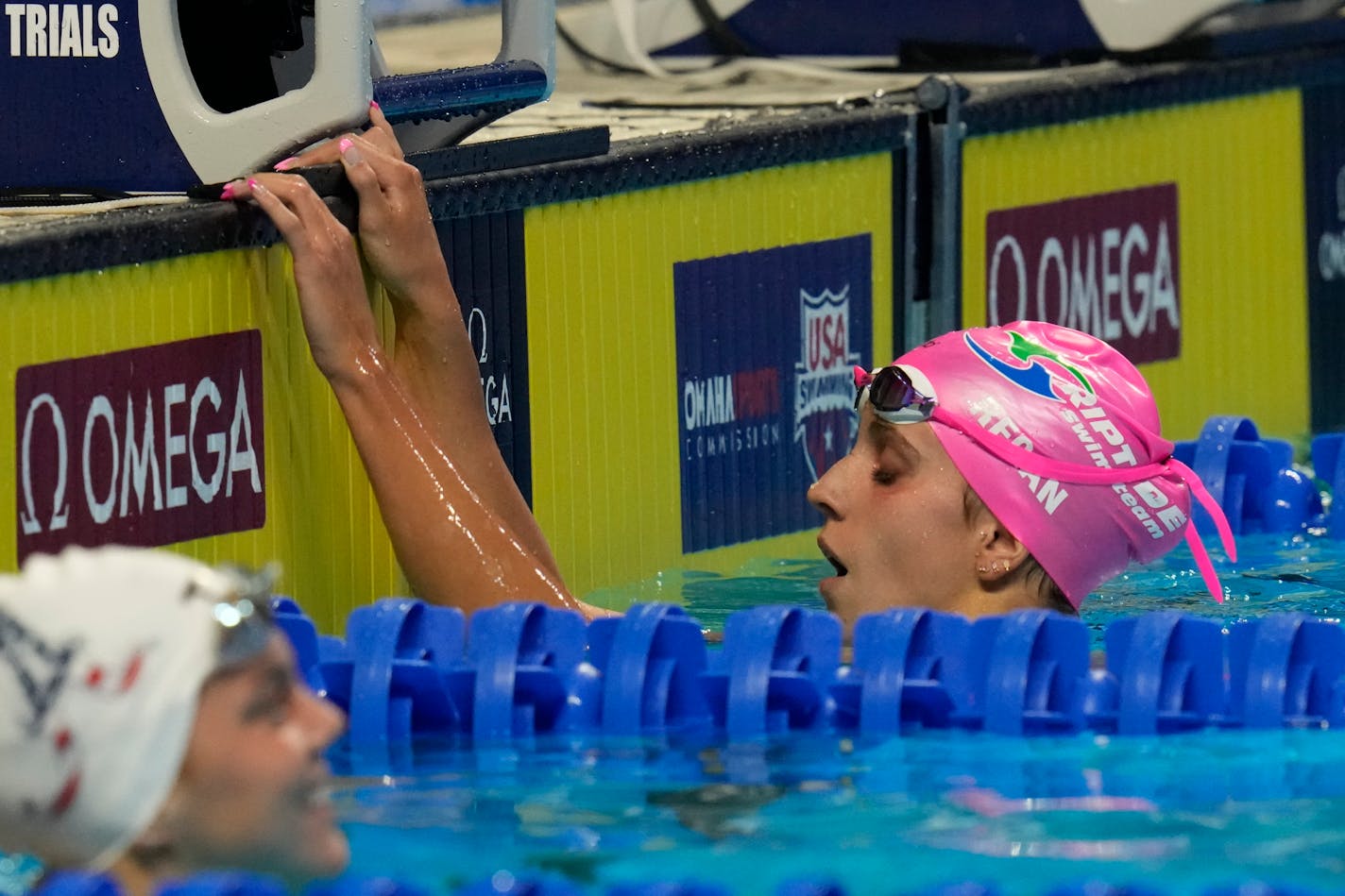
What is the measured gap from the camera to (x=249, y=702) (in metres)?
2.11

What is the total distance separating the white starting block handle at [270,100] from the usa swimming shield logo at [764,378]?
3.45 feet

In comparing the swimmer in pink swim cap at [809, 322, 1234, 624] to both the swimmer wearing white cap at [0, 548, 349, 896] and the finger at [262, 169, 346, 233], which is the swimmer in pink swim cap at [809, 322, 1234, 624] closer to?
the finger at [262, 169, 346, 233]

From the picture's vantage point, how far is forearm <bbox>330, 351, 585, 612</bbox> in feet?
12.0

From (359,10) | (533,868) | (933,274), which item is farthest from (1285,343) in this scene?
(533,868)

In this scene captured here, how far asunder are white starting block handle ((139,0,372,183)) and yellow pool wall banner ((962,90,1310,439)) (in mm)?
1812

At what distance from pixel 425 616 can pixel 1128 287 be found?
8.40 ft

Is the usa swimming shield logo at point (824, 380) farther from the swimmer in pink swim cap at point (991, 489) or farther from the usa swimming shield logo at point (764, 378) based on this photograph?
the swimmer in pink swim cap at point (991, 489)

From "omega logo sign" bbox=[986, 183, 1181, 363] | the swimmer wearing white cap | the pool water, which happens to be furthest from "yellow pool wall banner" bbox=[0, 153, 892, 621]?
the swimmer wearing white cap

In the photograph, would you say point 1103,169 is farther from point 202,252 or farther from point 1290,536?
point 202,252

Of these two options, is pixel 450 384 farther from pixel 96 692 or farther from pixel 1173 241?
pixel 1173 241

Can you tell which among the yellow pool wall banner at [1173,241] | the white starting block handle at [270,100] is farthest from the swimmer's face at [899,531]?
the yellow pool wall banner at [1173,241]

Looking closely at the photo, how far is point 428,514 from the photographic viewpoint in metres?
3.69

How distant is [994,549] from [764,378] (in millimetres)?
1353

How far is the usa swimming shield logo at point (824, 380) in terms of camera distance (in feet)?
16.1
